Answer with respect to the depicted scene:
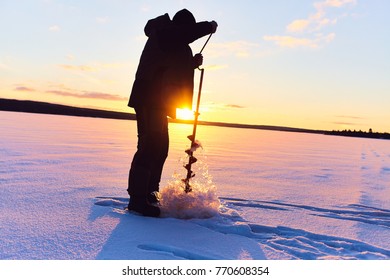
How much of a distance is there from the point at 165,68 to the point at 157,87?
0.17 metres

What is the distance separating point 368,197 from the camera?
442 centimetres

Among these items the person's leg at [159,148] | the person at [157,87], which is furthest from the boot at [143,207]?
the person's leg at [159,148]

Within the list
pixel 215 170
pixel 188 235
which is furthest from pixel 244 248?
pixel 215 170

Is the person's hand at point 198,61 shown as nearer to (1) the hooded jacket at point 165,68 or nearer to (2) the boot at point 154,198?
(1) the hooded jacket at point 165,68

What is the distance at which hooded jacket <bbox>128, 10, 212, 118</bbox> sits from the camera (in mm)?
2936

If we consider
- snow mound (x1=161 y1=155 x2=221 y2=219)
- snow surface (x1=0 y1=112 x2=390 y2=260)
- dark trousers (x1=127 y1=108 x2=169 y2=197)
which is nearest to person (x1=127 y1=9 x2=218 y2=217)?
dark trousers (x1=127 y1=108 x2=169 y2=197)

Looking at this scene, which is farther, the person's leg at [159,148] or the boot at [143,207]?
the person's leg at [159,148]

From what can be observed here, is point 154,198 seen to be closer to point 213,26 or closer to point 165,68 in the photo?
point 165,68

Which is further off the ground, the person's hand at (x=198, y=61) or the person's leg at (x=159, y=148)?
the person's hand at (x=198, y=61)

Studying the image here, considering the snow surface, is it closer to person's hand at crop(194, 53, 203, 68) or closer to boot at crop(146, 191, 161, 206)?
boot at crop(146, 191, 161, 206)

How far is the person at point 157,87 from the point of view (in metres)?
2.94

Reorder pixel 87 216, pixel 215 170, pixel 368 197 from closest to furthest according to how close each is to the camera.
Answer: pixel 87 216, pixel 368 197, pixel 215 170
